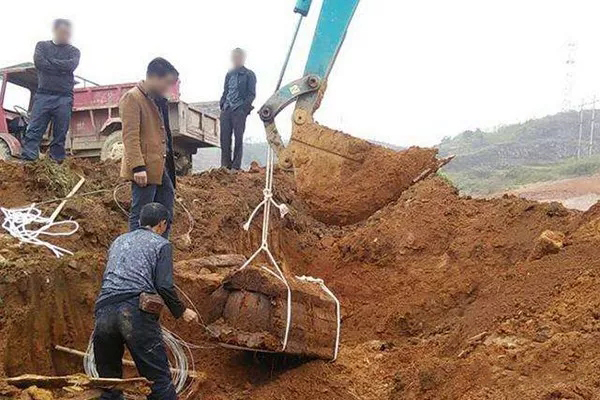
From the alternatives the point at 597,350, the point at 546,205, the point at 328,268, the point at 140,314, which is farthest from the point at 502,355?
the point at 328,268

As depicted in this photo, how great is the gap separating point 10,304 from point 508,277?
4.26 m

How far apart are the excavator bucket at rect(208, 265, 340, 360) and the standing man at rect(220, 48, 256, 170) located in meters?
4.74

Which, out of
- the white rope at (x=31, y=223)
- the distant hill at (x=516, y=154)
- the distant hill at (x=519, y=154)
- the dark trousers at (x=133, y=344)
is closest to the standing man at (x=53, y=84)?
the white rope at (x=31, y=223)

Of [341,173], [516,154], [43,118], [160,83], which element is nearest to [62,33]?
[43,118]

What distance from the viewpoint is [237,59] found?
9.70 meters

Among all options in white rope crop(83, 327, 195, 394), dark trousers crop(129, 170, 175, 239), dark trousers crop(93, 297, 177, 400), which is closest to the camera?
dark trousers crop(93, 297, 177, 400)

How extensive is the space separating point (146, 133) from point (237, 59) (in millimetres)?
4675

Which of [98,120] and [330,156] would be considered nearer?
[330,156]

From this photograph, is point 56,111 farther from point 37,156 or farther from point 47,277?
point 47,277

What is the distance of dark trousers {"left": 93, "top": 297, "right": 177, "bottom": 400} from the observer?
409cm

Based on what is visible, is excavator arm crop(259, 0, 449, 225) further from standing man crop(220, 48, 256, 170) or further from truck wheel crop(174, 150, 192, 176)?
truck wheel crop(174, 150, 192, 176)

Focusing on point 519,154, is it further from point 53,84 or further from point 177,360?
point 177,360

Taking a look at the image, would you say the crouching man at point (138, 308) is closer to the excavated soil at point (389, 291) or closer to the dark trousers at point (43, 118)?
the excavated soil at point (389, 291)

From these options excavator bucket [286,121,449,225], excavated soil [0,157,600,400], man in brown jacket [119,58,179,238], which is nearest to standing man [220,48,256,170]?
excavated soil [0,157,600,400]
